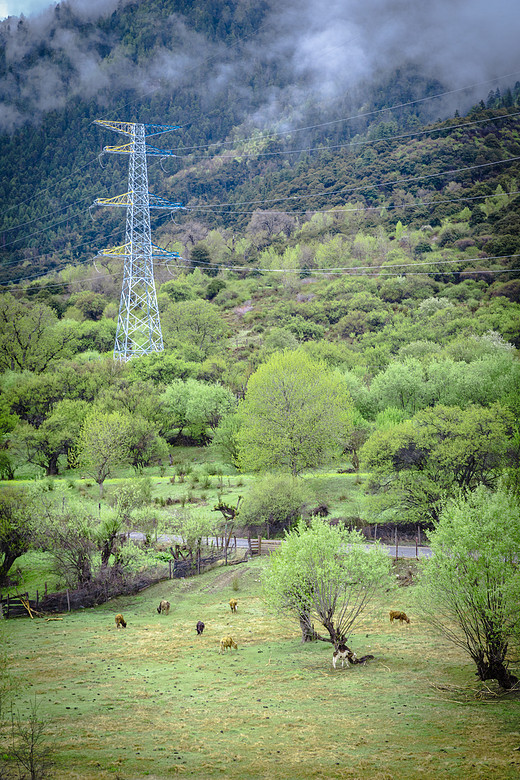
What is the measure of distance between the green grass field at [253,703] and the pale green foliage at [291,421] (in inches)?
747

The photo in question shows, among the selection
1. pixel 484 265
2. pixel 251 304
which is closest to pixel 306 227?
pixel 251 304

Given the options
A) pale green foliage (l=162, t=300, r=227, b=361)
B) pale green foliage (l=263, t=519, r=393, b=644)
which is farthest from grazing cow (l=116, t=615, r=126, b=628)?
pale green foliage (l=162, t=300, r=227, b=361)

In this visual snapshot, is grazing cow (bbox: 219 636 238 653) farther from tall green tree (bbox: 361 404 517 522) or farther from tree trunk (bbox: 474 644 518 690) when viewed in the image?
tall green tree (bbox: 361 404 517 522)

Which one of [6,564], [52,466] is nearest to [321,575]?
[6,564]

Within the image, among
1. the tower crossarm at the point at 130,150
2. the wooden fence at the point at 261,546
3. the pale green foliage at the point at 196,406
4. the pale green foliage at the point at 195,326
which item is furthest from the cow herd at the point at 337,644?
the tower crossarm at the point at 130,150

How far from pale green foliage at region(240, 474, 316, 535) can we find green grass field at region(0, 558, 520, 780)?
455 inches

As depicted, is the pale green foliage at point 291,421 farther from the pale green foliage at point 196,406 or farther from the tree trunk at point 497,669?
the tree trunk at point 497,669

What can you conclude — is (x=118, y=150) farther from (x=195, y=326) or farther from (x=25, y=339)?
(x=25, y=339)

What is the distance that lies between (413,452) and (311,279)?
83567 millimetres

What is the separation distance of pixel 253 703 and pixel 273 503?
21.2 meters

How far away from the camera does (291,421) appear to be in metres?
44.6

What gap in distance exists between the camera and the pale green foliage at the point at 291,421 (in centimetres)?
Result: 4428

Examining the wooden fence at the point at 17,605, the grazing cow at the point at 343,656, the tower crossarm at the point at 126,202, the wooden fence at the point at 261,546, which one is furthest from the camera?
the tower crossarm at the point at 126,202

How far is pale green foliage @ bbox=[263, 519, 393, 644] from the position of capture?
1909 centimetres
